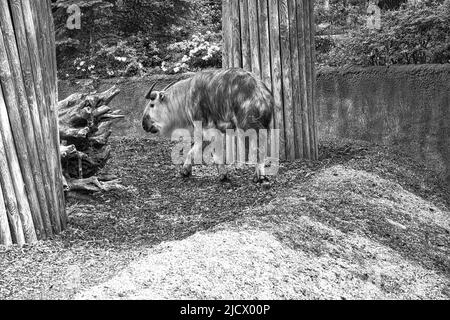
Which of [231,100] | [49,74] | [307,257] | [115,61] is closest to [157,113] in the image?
[231,100]

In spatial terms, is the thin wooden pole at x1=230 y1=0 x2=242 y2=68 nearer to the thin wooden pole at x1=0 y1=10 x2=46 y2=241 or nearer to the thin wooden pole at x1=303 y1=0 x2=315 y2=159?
the thin wooden pole at x1=303 y1=0 x2=315 y2=159

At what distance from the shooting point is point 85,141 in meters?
8.39

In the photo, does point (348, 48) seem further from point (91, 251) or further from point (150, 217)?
point (91, 251)

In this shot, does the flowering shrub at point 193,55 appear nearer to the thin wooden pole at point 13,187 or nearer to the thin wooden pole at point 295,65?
the thin wooden pole at point 295,65

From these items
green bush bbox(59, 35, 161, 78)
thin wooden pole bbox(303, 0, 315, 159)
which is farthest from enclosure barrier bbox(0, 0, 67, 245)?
green bush bbox(59, 35, 161, 78)

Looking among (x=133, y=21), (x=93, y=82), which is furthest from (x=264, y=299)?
(x=133, y=21)

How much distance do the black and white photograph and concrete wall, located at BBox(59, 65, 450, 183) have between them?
0.02 meters

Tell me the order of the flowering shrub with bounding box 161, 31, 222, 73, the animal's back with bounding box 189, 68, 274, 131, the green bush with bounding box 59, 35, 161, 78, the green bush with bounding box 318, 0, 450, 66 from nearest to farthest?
the animal's back with bounding box 189, 68, 274, 131
the green bush with bounding box 318, 0, 450, 66
the flowering shrub with bounding box 161, 31, 222, 73
the green bush with bounding box 59, 35, 161, 78

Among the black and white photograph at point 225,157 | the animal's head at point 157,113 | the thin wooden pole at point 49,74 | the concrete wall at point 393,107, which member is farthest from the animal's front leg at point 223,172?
the concrete wall at point 393,107

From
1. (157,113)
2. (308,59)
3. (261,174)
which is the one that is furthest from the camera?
(308,59)

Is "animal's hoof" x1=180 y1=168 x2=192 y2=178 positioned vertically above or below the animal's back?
below

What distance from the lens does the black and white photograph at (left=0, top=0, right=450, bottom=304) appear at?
4.96 m

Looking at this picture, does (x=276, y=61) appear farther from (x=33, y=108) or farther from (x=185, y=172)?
(x=33, y=108)

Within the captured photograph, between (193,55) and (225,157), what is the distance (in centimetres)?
402
